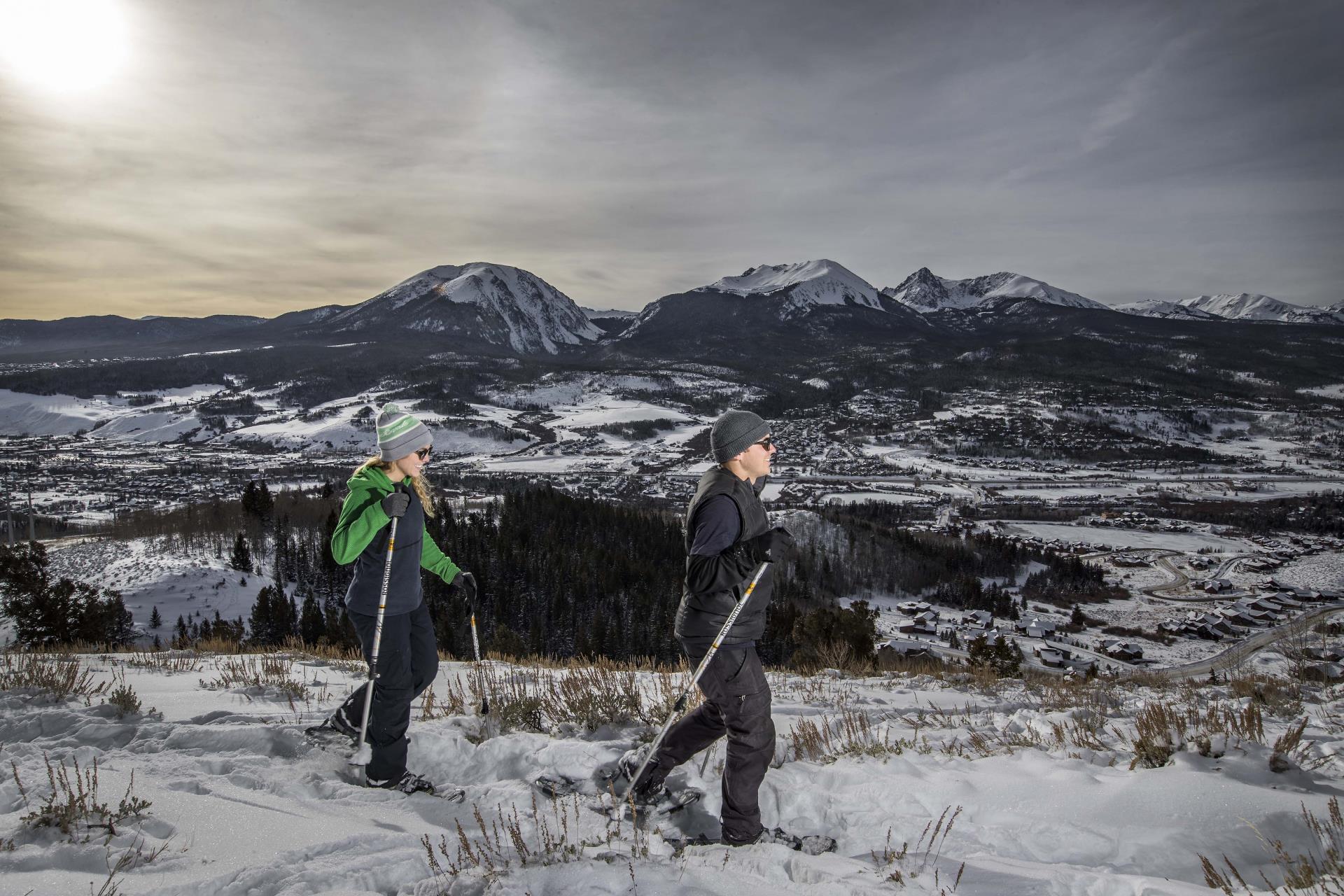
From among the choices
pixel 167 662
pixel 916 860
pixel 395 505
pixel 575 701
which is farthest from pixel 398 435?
pixel 167 662

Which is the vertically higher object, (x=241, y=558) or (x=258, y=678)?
(x=258, y=678)

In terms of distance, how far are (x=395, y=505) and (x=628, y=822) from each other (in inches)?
91.6

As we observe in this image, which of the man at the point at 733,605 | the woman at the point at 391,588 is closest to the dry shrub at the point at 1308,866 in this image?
the man at the point at 733,605

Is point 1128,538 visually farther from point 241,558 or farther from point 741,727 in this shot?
point 741,727

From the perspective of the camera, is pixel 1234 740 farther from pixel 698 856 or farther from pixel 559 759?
pixel 559 759

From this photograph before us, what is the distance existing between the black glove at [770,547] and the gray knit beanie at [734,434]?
538mm

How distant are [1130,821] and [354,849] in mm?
3838

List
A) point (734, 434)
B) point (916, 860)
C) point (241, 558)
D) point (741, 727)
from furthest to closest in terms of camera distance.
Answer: point (241, 558)
point (734, 434)
point (741, 727)
point (916, 860)

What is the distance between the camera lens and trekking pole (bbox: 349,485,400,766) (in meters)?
3.97

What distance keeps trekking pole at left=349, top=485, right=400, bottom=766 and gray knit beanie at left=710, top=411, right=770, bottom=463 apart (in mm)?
2128

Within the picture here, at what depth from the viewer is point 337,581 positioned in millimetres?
58406

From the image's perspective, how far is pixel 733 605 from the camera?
3.70m

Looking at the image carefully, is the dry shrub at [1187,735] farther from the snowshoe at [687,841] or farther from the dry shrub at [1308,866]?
the snowshoe at [687,841]

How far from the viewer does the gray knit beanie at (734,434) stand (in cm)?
372
